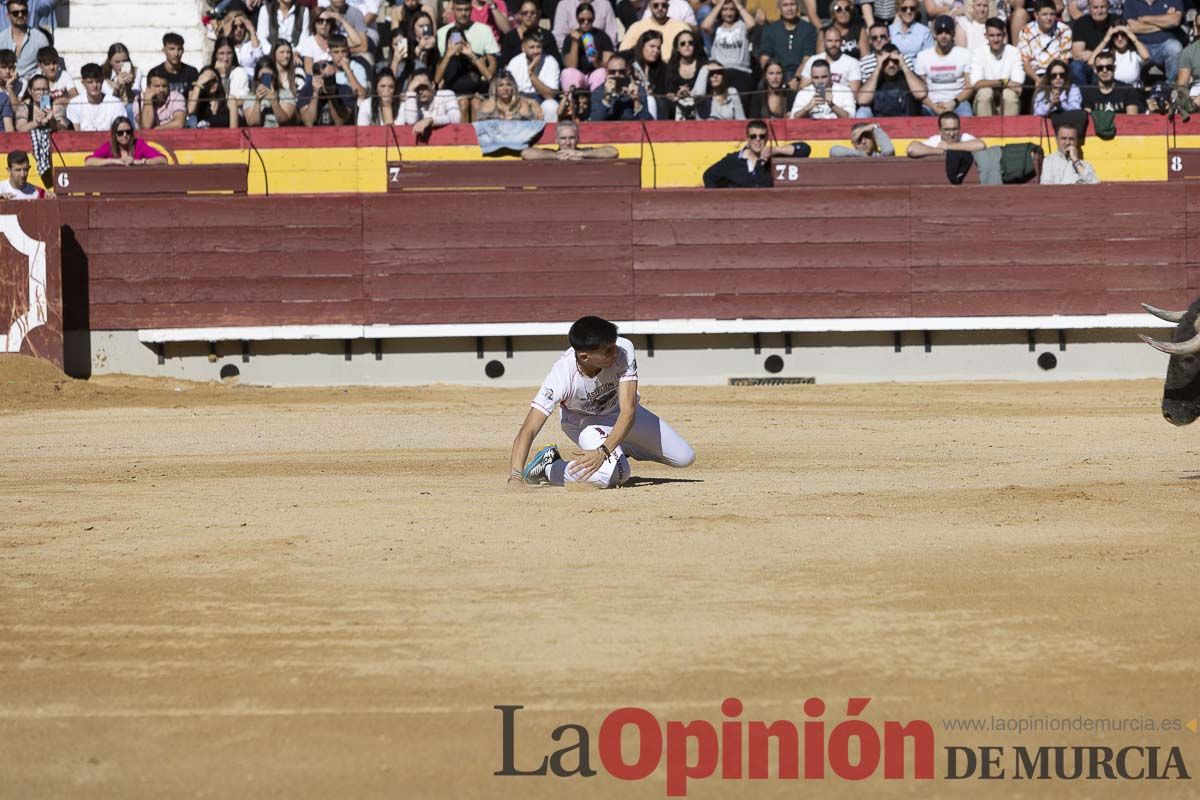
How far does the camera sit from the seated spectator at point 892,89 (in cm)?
1425

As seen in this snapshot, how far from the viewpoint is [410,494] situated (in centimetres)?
732

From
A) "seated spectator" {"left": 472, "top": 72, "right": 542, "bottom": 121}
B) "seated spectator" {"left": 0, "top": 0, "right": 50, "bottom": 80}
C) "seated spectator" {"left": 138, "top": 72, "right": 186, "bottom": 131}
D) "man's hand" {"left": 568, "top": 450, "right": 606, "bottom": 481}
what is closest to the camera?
"man's hand" {"left": 568, "top": 450, "right": 606, "bottom": 481}

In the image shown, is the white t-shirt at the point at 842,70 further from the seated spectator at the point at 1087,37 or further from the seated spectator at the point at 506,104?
the seated spectator at the point at 506,104

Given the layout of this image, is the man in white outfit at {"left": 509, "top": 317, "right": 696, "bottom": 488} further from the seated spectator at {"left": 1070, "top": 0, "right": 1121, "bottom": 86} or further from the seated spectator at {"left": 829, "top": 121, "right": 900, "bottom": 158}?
the seated spectator at {"left": 1070, "top": 0, "right": 1121, "bottom": 86}

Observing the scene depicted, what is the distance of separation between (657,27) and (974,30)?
2820 millimetres

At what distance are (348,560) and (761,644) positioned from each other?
1793 mm

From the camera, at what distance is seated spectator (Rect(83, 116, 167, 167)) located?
14.4 metres

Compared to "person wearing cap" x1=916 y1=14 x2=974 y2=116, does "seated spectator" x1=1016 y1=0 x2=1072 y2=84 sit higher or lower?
higher

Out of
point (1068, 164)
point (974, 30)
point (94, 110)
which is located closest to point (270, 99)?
point (94, 110)

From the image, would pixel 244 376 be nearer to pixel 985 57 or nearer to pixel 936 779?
pixel 985 57

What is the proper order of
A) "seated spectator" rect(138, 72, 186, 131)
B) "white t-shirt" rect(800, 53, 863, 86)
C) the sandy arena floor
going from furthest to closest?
1. "seated spectator" rect(138, 72, 186, 131)
2. "white t-shirt" rect(800, 53, 863, 86)
3. the sandy arena floor

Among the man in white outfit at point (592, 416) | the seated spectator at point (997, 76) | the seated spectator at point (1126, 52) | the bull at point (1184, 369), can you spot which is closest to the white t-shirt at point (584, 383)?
the man in white outfit at point (592, 416)

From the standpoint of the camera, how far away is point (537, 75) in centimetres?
1475

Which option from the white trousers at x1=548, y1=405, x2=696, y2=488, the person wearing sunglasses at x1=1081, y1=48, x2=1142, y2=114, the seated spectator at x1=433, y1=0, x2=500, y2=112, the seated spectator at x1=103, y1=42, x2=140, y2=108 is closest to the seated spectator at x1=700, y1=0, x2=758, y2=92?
the seated spectator at x1=433, y1=0, x2=500, y2=112
